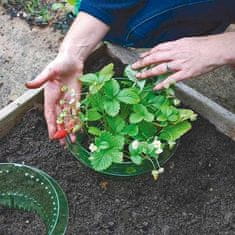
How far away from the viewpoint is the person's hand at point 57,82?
1.46 m

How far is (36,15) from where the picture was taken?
2365 millimetres

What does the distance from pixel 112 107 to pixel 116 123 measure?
0.24ft

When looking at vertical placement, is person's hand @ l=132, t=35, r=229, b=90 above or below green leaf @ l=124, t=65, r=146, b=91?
above

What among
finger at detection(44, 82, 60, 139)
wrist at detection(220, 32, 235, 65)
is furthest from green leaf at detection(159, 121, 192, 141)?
finger at detection(44, 82, 60, 139)

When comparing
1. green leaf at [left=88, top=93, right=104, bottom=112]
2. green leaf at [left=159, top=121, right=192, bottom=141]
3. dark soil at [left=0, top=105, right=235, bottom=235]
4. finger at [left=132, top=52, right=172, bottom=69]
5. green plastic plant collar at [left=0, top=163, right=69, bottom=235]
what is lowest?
dark soil at [left=0, top=105, right=235, bottom=235]

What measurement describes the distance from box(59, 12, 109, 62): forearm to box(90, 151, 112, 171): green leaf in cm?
33

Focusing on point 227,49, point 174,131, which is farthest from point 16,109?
point 227,49

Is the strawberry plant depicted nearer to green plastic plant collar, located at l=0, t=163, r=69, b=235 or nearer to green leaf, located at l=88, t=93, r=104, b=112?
green leaf, located at l=88, t=93, r=104, b=112

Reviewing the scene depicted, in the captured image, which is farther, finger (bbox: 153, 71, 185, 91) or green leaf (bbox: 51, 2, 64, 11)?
green leaf (bbox: 51, 2, 64, 11)

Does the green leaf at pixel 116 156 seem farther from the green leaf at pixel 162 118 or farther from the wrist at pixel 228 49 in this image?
the wrist at pixel 228 49

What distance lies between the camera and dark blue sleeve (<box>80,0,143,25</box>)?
5.05 feet

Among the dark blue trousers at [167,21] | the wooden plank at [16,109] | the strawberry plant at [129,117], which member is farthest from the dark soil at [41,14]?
the strawberry plant at [129,117]

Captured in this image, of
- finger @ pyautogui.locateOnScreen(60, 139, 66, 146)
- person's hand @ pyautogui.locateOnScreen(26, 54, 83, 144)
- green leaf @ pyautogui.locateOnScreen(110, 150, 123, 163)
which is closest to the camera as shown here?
green leaf @ pyautogui.locateOnScreen(110, 150, 123, 163)

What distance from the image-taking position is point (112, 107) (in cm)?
136
